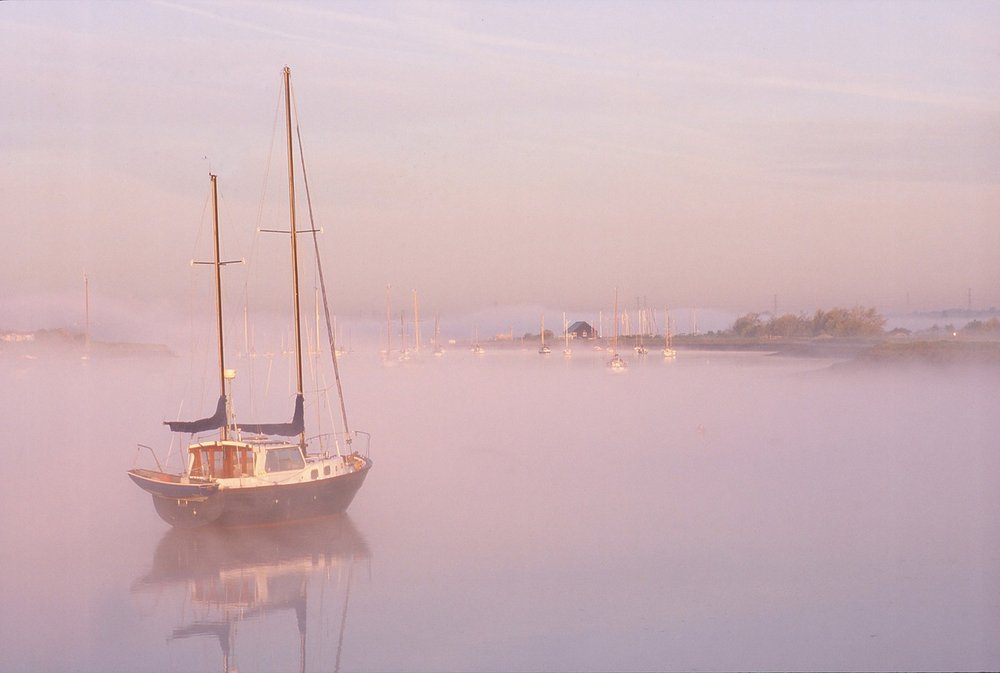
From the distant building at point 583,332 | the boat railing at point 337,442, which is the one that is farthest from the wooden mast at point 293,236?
the distant building at point 583,332

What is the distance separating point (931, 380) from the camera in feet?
198

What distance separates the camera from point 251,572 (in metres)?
16.2

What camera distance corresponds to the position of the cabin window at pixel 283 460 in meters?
17.8

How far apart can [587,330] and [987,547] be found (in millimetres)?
133382

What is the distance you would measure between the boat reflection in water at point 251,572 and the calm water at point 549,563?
0.05 metres

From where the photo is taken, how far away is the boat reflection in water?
555 inches

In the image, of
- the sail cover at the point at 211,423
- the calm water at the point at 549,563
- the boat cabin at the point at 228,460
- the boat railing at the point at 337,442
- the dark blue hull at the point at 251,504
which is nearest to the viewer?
the calm water at the point at 549,563

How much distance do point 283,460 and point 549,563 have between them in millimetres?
4646

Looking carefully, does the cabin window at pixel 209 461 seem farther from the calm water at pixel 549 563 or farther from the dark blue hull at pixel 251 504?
the calm water at pixel 549 563

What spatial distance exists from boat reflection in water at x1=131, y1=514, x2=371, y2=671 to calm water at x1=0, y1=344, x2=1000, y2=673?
5cm

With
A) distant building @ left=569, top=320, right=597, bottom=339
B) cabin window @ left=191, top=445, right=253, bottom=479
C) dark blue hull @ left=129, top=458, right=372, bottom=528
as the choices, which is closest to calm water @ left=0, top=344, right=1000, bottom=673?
dark blue hull @ left=129, top=458, right=372, bottom=528

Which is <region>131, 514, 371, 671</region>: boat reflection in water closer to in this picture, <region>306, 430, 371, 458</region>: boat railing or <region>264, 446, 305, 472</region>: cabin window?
<region>264, 446, 305, 472</region>: cabin window

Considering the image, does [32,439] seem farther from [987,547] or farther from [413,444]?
[987,547]

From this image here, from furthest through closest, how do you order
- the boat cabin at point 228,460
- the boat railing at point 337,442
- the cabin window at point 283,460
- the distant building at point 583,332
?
the distant building at point 583,332, the boat railing at point 337,442, the cabin window at point 283,460, the boat cabin at point 228,460
